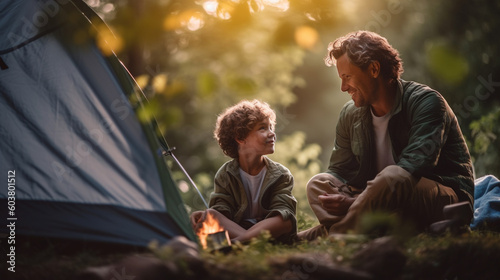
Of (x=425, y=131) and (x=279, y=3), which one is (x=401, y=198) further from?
(x=279, y=3)

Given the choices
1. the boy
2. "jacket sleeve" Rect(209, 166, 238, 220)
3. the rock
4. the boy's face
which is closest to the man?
the boy

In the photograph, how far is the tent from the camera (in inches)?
116

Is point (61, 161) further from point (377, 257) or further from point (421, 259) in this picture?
point (421, 259)

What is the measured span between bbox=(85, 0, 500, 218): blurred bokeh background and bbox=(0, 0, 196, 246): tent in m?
0.40

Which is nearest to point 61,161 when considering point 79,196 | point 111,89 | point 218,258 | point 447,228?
point 79,196

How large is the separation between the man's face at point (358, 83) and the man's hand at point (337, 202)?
69 cm

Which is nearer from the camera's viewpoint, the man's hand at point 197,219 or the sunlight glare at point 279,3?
the sunlight glare at point 279,3

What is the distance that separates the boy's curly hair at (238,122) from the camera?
13.0 feet

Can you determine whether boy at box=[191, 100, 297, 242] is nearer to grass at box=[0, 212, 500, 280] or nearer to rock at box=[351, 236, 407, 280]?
grass at box=[0, 212, 500, 280]

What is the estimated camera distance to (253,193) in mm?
3822

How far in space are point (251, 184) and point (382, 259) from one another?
5.23 feet

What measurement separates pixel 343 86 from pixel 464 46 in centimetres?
344

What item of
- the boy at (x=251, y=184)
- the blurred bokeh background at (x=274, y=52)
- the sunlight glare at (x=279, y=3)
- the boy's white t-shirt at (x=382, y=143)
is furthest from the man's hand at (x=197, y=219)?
the sunlight glare at (x=279, y=3)

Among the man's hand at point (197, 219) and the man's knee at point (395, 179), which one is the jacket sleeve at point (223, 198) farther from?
the man's knee at point (395, 179)
